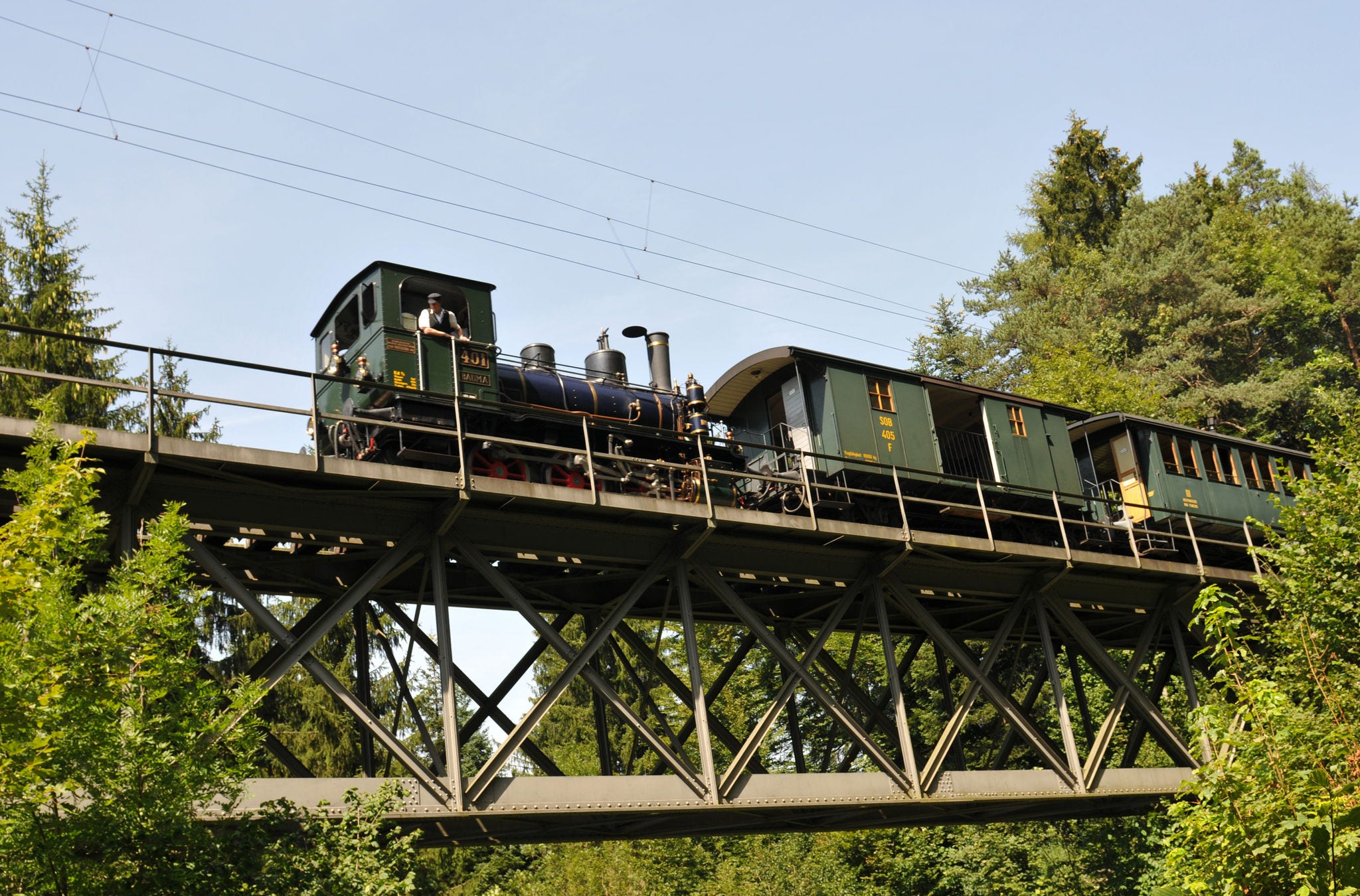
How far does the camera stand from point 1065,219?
60719 mm

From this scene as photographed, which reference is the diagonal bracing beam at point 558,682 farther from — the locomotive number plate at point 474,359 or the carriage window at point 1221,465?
the carriage window at point 1221,465

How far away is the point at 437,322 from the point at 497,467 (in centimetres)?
227

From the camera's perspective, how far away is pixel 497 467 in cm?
1661

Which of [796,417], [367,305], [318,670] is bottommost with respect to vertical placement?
[318,670]

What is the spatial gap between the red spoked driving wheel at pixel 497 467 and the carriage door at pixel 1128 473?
13743mm

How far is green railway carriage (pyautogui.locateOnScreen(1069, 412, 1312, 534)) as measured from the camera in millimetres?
24922

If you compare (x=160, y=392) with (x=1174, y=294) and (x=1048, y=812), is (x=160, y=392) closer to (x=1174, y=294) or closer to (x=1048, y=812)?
(x=1048, y=812)

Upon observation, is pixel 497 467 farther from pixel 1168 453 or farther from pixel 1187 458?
pixel 1187 458

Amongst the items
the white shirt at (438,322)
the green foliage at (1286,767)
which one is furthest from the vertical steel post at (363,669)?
the green foliage at (1286,767)

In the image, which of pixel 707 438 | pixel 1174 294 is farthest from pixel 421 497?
pixel 1174 294

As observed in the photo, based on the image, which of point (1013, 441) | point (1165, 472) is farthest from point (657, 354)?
point (1165, 472)

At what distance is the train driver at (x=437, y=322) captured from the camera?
55.0 feet

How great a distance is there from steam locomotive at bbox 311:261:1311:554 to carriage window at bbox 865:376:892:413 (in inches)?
1.7

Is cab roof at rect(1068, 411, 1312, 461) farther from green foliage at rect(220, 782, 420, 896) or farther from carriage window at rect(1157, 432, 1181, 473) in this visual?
green foliage at rect(220, 782, 420, 896)
